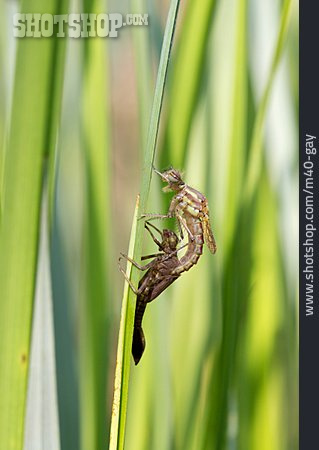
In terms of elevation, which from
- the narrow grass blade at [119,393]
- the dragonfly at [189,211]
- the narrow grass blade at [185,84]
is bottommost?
the narrow grass blade at [119,393]

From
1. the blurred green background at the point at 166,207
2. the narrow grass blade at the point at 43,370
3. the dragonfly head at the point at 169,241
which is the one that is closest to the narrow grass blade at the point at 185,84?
the blurred green background at the point at 166,207

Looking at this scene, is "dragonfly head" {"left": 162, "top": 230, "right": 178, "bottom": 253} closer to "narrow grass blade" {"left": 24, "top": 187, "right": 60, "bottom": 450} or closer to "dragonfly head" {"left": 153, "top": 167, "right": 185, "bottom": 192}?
"dragonfly head" {"left": 153, "top": 167, "right": 185, "bottom": 192}

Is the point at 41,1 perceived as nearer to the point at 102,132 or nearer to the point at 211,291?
the point at 102,132
